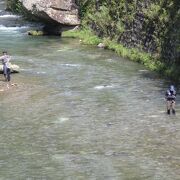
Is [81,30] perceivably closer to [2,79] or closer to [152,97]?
[2,79]

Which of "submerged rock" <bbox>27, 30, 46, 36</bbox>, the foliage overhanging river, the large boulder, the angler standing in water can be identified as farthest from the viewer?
"submerged rock" <bbox>27, 30, 46, 36</bbox>

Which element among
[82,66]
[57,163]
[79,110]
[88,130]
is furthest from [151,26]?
[57,163]

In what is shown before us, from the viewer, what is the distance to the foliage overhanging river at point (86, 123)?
77.2ft

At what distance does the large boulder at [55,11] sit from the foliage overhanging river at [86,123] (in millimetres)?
14008

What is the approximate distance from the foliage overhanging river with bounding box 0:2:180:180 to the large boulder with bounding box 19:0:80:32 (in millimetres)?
14008

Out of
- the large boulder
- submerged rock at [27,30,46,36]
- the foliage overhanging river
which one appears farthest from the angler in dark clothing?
submerged rock at [27,30,46,36]

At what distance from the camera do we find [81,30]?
6166 centimetres

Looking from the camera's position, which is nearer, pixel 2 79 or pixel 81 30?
pixel 2 79

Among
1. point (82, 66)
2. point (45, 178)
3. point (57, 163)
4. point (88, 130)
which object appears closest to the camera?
point (45, 178)

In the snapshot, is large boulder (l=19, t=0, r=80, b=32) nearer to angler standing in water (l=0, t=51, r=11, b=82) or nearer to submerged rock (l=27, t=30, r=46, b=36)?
submerged rock (l=27, t=30, r=46, b=36)

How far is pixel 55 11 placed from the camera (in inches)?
2411

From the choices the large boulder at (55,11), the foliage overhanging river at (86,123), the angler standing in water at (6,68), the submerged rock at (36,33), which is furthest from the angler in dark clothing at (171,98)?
the submerged rock at (36,33)

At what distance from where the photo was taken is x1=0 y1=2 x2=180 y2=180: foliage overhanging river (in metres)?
23.5

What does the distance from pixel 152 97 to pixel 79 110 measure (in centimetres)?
551
